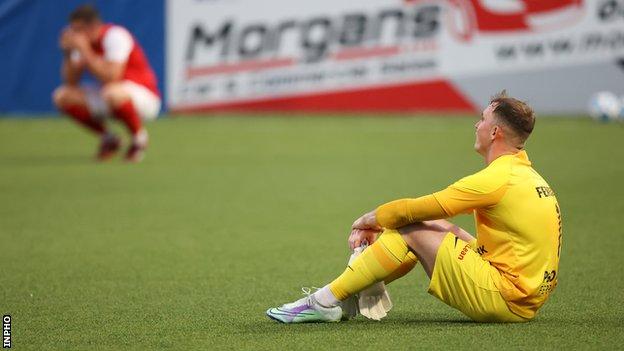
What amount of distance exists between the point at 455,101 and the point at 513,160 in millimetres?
13039

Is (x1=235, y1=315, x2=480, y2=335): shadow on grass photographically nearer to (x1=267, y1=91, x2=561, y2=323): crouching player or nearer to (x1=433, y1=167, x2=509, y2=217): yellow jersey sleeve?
(x1=267, y1=91, x2=561, y2=323): crouching player

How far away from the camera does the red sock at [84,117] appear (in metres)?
12.8

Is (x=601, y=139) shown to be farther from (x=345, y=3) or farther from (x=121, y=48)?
(x=121, y=48)

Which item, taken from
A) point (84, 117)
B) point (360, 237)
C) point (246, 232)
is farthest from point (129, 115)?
point (360, 237)

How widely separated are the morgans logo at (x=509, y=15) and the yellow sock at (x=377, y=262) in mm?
13042

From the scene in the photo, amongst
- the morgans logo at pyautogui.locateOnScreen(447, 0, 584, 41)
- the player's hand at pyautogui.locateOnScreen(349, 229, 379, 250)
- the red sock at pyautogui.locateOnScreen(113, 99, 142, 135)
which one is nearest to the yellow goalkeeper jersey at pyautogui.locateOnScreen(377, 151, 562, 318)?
the player's hand at pyautogui.locateOnScreen(349, 229, 379, 250)

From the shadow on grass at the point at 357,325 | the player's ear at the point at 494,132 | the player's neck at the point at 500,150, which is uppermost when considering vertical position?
the player's ear at the point at 494,132

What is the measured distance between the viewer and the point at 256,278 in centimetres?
644

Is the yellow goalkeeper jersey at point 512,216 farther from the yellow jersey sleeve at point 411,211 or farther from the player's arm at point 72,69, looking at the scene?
the player's arm at point 72,69

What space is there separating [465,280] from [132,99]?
8.34m

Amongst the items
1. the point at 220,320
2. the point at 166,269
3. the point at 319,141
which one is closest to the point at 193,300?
the point at 220,320

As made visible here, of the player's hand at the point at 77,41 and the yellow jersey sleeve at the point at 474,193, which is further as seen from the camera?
the player's hand at the point at 77,41

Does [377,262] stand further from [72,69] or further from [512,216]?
[72,69]

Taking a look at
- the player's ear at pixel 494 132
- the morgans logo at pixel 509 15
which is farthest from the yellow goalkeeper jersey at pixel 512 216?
the morgans logo at pixel 509 15
